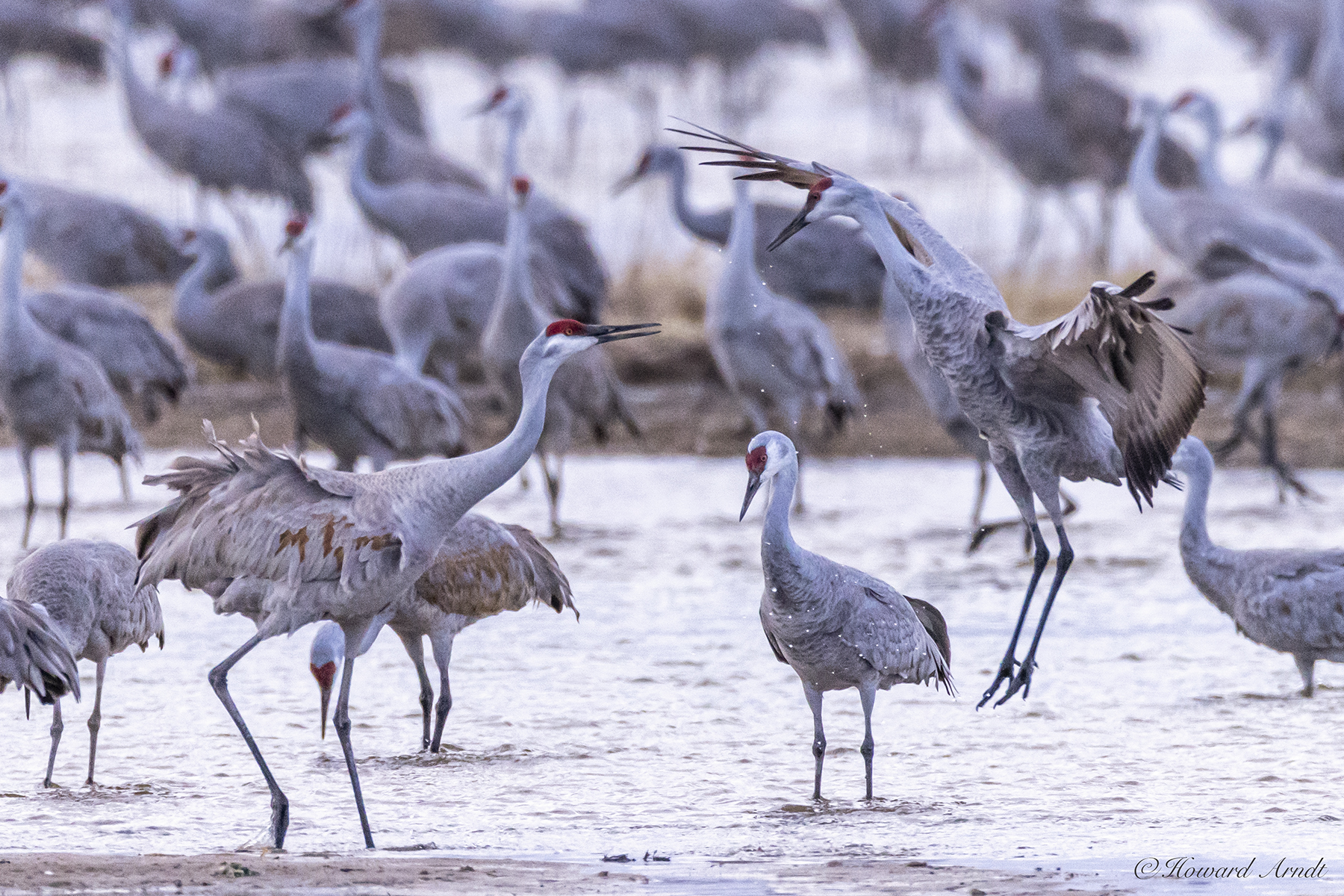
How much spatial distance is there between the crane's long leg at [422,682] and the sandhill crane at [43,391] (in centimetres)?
296

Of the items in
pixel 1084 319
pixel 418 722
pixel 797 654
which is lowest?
pixel 418 722

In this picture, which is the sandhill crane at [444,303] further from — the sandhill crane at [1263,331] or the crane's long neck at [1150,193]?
the crane's long neck at [1150,193]

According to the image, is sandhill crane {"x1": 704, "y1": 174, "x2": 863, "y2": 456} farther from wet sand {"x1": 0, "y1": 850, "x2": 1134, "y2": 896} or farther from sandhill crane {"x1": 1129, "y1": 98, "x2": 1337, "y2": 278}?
wet sand {"x1": 0, "y1": 850, "x2": 1134, "y2": 896}

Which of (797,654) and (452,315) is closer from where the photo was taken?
(797,654)

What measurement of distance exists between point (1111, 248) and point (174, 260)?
7.09 meters

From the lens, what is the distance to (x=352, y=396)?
7941 millimetres

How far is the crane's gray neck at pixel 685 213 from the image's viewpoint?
1118 cm

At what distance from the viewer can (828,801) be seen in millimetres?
4730

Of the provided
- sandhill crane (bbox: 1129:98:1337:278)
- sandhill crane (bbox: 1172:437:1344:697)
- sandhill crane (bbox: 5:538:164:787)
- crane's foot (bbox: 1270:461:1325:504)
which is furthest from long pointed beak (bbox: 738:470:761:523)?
sandhill crane (bbox: 1129:98:1337:278)

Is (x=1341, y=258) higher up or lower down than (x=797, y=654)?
higher up

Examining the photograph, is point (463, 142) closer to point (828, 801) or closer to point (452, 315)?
point (452, 315)

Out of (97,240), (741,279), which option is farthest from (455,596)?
(97,240)

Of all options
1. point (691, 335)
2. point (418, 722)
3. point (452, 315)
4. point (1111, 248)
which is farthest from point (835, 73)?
point (418, 722)

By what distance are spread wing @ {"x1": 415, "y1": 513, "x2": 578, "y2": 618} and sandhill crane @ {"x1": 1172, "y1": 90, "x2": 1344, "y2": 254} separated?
7167mm
